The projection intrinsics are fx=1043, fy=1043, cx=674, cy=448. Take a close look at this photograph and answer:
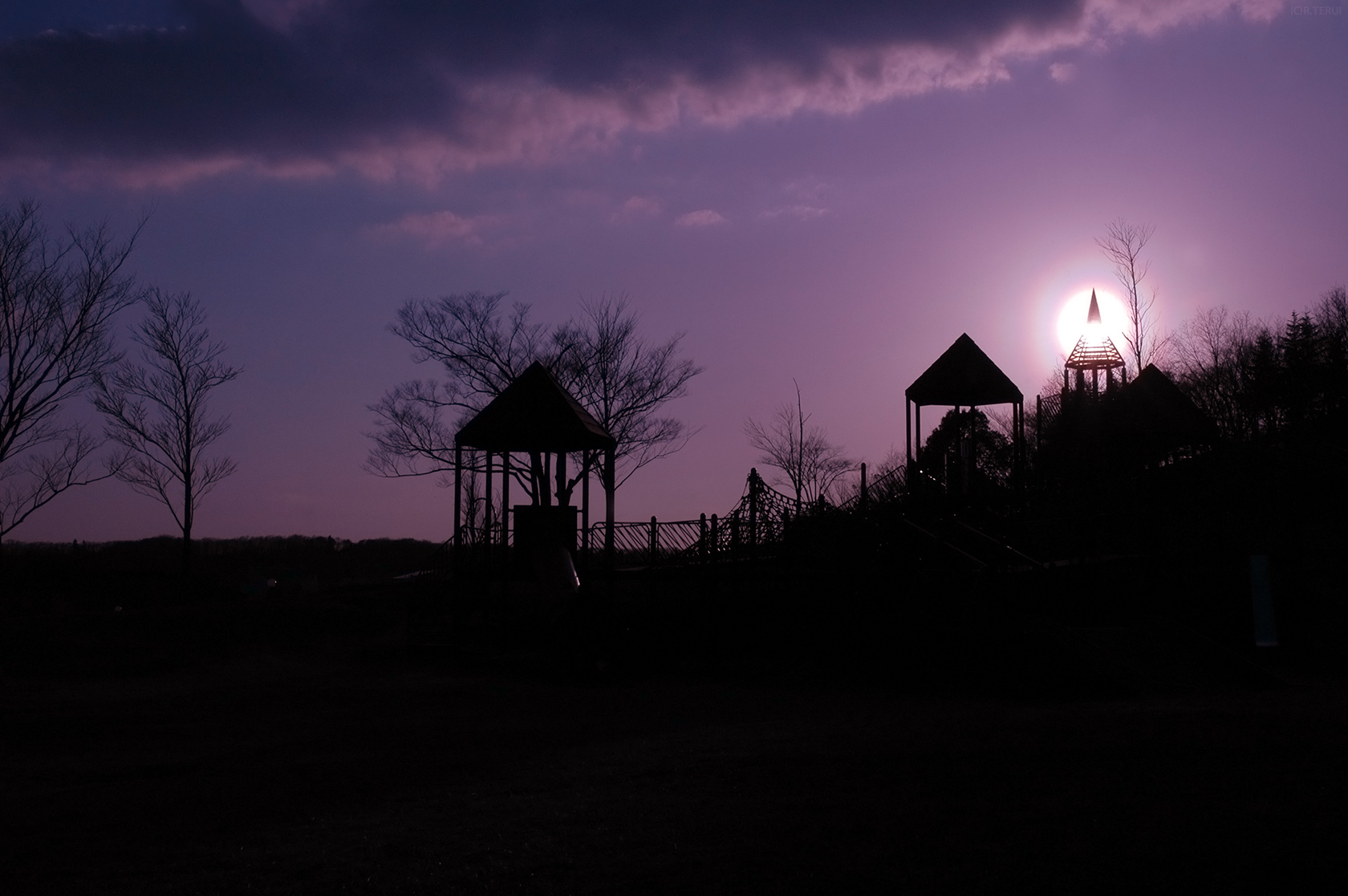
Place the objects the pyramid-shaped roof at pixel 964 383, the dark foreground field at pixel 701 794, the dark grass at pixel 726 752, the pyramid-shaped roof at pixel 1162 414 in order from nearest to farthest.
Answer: the dark foreground field at pixel 701 794 < the dark grass at pixel 726 752 < the pyramid-shaped roof at pixel 964 383 < the pyramid-shaped roof at pixel 1162 414

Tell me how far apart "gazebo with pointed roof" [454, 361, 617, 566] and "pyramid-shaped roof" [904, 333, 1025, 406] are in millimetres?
8501

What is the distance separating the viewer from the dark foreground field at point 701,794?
6426 millimetres

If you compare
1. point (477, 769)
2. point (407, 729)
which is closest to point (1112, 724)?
point (477, 769)

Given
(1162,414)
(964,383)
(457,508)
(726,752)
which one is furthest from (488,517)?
(1162,414)

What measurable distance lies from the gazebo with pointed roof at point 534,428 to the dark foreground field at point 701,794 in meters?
8.09

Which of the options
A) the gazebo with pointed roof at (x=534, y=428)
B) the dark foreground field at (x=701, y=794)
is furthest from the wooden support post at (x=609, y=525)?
the dark foreground field at (x=701, y=794)

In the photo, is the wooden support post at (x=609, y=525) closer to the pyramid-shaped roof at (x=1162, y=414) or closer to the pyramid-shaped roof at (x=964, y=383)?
the pyramid-shaped roof at (x=964, y=383)

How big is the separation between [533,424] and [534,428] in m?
0.08

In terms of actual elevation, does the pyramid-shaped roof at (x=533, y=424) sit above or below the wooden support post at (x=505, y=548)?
above

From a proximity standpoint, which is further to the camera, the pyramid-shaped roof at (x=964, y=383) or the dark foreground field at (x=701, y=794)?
the pyramid-shaped roof at (x=964, y=383)

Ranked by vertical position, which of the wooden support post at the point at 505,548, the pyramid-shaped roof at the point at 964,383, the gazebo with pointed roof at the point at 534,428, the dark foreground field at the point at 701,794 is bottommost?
the dark foreground field at the point at 701,794

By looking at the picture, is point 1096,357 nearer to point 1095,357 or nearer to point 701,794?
point 1095,357

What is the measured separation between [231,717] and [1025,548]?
1473cm

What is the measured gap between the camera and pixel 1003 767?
864cm
